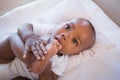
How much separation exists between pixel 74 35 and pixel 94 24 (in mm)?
240

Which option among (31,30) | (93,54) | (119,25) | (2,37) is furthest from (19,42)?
(119,25)

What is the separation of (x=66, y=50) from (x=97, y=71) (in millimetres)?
181

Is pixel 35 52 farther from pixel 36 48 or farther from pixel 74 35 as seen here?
pixel 74 35

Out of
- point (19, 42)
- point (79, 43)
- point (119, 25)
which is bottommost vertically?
point (119, 25)

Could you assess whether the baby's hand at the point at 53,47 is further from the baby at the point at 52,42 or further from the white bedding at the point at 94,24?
the white bedding at the point at 94,24

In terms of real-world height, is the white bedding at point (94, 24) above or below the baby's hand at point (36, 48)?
below

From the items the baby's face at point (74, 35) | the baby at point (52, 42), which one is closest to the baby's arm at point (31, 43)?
the baby at point (52, 42)

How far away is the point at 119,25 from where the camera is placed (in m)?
1.36

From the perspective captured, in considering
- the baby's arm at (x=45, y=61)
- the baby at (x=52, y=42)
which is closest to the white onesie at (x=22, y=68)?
the baby at (x=52, y=42)

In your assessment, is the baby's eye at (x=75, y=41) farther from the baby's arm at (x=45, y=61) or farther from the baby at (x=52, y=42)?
the baby's arm at (x=45, y=61)

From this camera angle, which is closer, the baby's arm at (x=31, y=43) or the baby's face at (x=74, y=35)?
the baby's arm at (x=31, y=43)

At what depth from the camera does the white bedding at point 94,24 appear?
110cm

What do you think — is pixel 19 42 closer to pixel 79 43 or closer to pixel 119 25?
pixel 79 43

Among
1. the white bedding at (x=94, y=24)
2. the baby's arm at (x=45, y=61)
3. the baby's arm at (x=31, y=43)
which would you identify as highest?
the baby's arm at (x=31, y=43)
